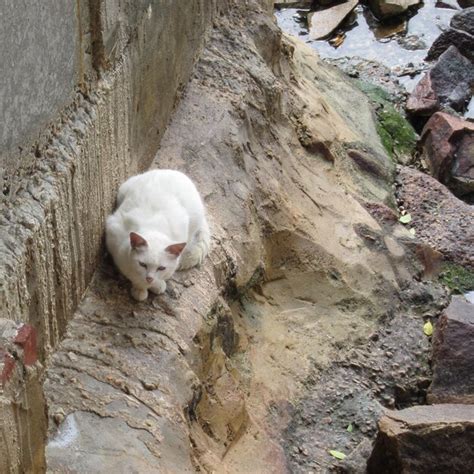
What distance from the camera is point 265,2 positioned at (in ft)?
27.7

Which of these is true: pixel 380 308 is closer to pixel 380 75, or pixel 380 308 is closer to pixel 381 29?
pixel 380 75

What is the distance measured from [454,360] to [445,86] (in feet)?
17.7

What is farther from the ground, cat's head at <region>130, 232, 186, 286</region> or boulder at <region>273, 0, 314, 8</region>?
cat's head at <region>130, 232, 186, 286</region>

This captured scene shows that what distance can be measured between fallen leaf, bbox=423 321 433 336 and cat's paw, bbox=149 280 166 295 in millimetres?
2834

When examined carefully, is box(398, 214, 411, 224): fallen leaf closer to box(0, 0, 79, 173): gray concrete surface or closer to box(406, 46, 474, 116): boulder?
box(406, 46, 474, 116): boulder

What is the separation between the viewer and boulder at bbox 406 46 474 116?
1098cm

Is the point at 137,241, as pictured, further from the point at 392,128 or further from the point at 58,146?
the point at 392,128

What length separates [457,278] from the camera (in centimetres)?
827

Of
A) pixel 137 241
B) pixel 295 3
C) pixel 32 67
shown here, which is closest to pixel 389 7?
pixel 295 3

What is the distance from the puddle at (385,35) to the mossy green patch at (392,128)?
967 mm

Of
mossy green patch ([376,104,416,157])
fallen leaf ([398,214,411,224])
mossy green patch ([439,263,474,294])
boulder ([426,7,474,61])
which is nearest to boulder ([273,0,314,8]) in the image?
boulder ([426,7,474,61])

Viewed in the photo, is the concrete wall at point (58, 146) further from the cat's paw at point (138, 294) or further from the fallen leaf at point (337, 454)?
the fallen leaf at point (337, 454)

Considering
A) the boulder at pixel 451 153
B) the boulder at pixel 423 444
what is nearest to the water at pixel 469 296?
the boulder at pixel 451 153

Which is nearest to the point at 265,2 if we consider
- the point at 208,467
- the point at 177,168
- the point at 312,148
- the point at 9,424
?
the point at 312,148
